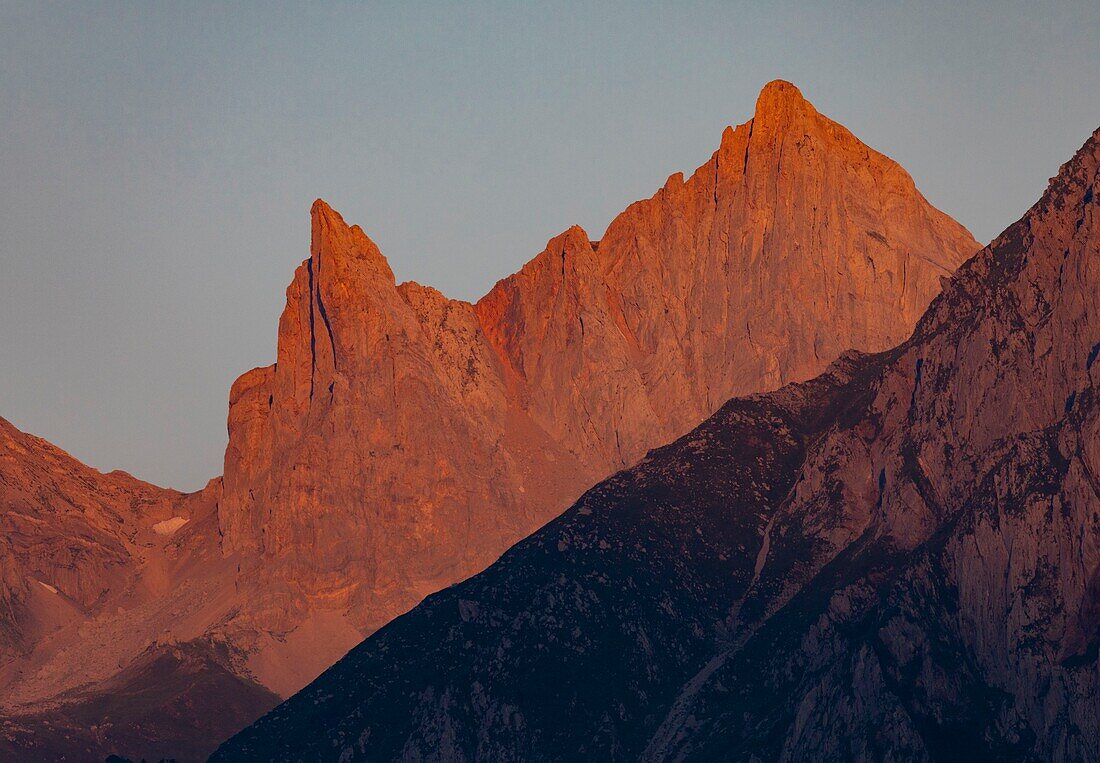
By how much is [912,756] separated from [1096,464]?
24082 mm

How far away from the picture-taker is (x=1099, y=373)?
19962cm

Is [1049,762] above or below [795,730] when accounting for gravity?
below

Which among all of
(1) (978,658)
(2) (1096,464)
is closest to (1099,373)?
(2) (1096,464)

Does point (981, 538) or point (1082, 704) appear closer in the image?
point (1082, 704)

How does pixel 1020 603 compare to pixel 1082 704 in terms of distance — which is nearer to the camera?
pixel 1082 704

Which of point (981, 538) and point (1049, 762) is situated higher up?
point (981, 538)

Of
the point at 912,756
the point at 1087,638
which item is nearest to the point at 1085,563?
the point at 1087,638

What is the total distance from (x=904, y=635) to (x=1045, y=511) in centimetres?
1425

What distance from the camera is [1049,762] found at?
18350 cm

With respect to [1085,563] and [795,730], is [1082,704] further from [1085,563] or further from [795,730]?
[795,730]

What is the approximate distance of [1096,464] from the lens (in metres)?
192

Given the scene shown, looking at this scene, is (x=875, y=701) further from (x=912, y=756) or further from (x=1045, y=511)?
(x=1045, y=511)

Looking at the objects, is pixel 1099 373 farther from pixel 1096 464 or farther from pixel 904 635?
pixel 904 635

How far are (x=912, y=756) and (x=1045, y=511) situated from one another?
19763 millimetres
